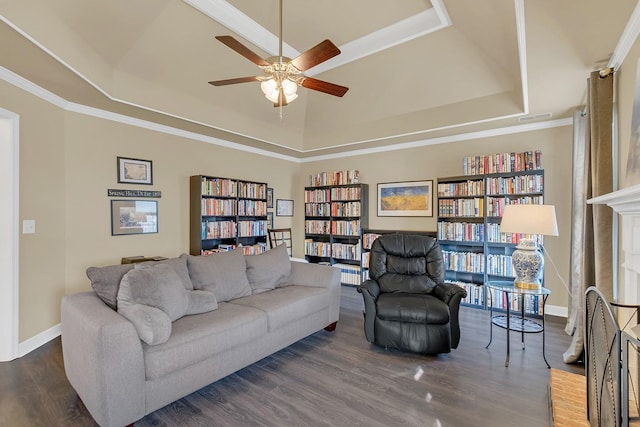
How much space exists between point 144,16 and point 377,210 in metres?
4.06

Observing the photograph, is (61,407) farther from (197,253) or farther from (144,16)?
(144,16)

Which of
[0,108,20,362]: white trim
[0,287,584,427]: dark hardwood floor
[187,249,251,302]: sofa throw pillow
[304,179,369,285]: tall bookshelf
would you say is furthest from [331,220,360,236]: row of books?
[0,108,20,362]: white trim

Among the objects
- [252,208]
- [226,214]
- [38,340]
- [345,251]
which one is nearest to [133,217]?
[226,214]

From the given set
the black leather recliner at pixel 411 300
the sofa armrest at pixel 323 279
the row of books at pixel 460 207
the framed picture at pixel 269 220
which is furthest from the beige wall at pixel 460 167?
the sofa armrest at pixel 323 279

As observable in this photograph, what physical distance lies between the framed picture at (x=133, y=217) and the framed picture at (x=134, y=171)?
0.87 feet

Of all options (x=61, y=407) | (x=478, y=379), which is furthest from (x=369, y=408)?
(x=61, y=407)

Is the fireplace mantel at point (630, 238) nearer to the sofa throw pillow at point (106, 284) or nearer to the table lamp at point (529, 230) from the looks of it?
the table lamp at point (529, 230)

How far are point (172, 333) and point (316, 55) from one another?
2.13 metres

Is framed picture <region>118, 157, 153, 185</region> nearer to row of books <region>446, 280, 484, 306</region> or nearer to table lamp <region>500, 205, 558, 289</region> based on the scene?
table lamp <region>500, 205, 558, 289</region>

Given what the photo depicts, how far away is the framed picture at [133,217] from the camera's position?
11.9 ft

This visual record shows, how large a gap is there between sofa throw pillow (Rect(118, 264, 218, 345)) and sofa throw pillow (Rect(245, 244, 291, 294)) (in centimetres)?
64

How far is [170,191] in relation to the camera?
164 inches

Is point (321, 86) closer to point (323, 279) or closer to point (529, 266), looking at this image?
point (323, 279)

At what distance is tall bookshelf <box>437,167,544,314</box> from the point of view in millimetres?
3822
